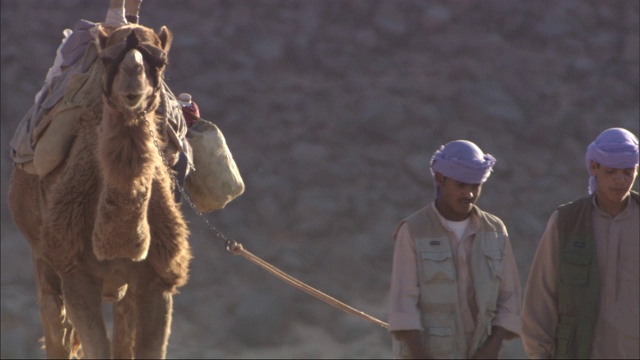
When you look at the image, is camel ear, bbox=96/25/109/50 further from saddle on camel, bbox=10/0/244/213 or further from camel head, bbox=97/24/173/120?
saddle on camel, bbox=10/0/244/213

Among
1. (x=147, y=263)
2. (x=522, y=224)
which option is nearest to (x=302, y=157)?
(x=522, y=224)

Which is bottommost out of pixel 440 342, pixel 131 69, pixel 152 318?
pixel 152 318

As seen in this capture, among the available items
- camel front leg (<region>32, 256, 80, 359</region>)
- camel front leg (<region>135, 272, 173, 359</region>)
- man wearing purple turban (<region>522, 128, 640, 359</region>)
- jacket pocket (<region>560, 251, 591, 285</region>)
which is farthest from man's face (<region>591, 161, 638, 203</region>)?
camel front leg (<region>32, 256, 80, 359</region>)

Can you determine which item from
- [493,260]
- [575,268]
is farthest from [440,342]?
[575,268]

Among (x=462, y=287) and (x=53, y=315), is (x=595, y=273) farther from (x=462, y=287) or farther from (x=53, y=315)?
(x=53, y=315)

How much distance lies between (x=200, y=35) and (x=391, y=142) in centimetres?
183

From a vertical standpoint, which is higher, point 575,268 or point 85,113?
point 85,113

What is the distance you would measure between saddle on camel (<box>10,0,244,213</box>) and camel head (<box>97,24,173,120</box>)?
309 mm

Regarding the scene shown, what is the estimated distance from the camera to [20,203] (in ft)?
31.8

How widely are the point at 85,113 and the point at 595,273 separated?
9.48ft

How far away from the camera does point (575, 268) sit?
720 centimetres

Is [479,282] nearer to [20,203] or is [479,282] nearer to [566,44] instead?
[20,203]

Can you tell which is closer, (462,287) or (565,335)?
(462,287)

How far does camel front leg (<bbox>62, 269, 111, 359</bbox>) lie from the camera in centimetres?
823
